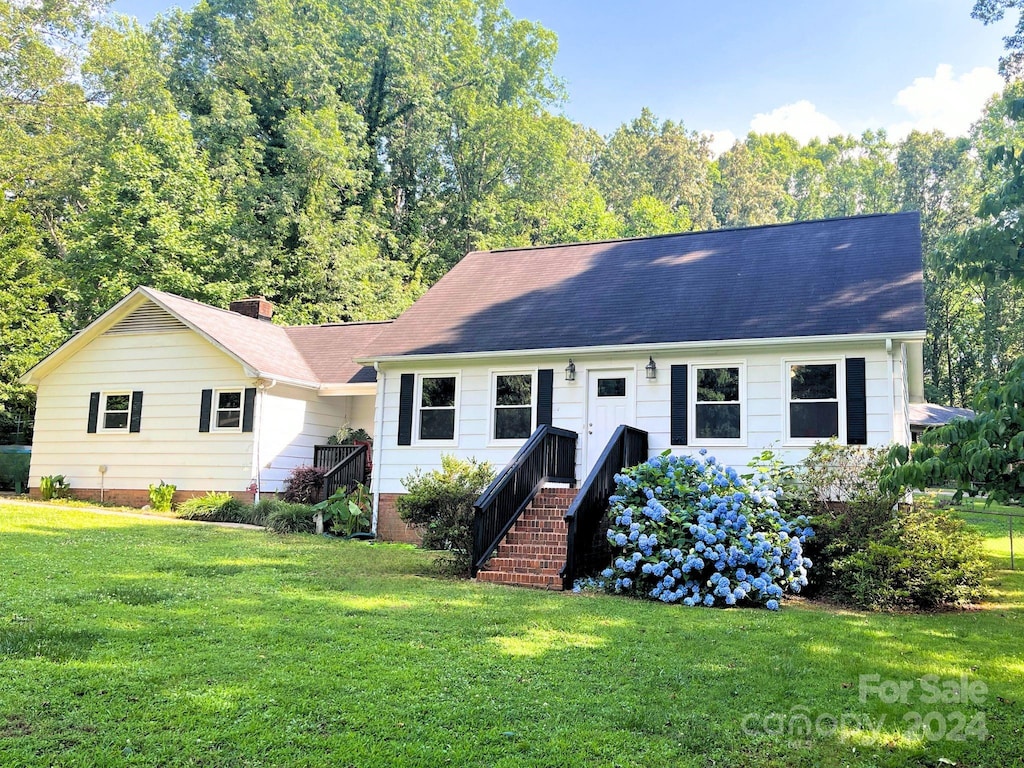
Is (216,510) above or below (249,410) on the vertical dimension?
below

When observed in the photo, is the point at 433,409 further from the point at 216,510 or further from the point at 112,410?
the point at 112,410

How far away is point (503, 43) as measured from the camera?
136ft

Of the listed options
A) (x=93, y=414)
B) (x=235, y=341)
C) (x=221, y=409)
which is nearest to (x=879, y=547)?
(x=221, y=409)

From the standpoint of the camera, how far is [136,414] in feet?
56.0

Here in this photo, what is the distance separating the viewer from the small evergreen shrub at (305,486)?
15.9 m

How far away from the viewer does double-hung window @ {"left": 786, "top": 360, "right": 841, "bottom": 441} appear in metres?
11.7

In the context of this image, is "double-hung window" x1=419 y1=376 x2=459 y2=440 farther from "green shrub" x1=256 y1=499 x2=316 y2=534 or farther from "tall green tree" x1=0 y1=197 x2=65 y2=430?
"tall green tree" x1=0 y1=197 x2=65 y2=430

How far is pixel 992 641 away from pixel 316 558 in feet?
25.8

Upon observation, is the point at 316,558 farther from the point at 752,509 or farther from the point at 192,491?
the point at 192,491

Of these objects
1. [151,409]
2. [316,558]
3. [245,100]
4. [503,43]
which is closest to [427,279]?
[245,100]

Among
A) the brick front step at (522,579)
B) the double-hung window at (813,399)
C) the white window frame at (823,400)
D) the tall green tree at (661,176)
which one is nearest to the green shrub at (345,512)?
the brick front step at (522,579)

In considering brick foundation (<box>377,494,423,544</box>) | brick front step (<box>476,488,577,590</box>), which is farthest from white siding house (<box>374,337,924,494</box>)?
brick front step (<box>476,488,577,590</box>)

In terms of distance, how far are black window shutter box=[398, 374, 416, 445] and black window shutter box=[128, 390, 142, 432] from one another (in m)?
6.76

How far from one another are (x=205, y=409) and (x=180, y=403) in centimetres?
72
